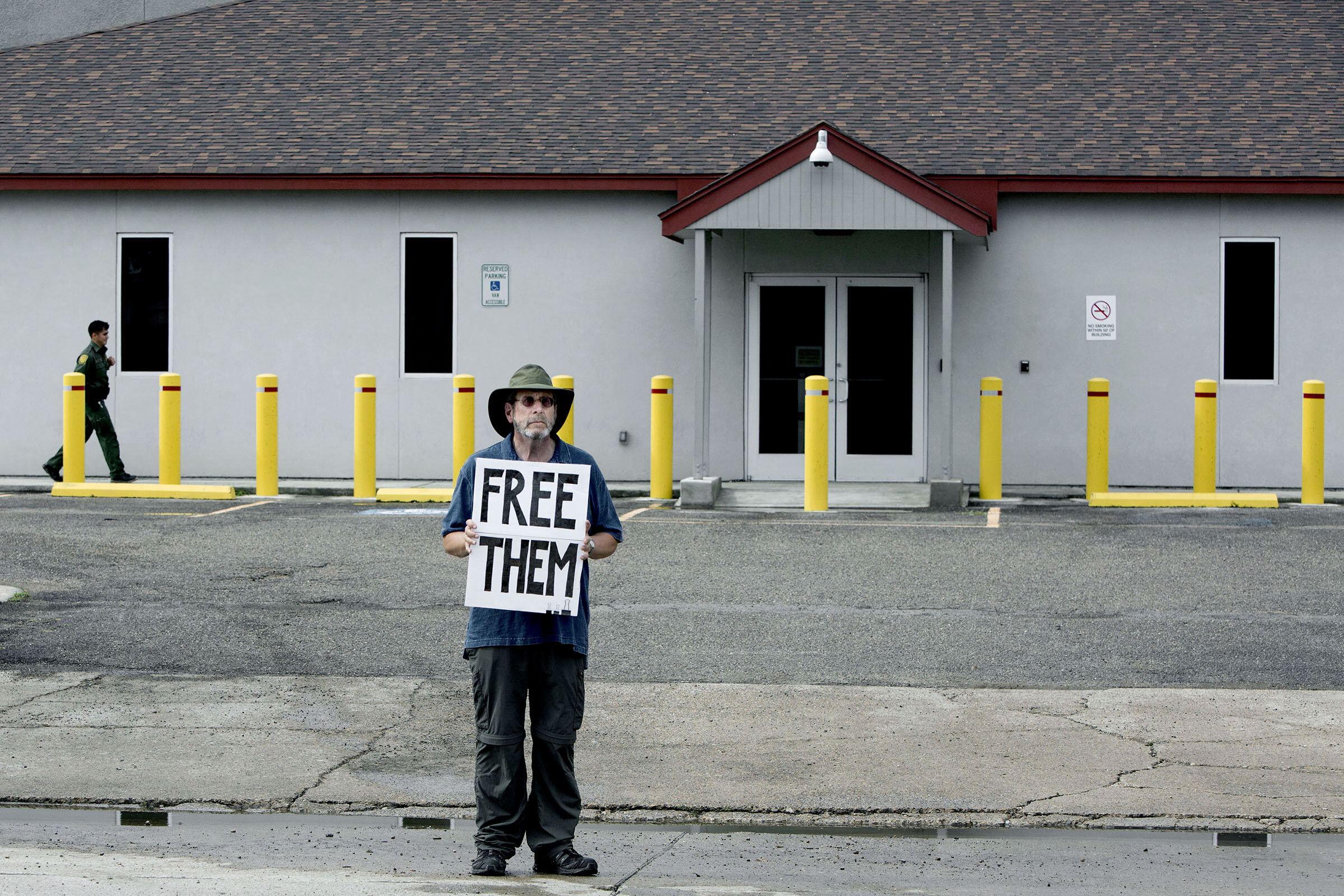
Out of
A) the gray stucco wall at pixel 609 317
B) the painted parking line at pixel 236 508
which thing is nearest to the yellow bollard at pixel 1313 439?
the gray stucco wall at pixel 609 317

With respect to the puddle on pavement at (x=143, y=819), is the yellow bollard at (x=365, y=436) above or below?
above

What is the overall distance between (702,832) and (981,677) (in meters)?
2.89

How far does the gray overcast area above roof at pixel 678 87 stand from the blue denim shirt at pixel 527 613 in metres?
12.6

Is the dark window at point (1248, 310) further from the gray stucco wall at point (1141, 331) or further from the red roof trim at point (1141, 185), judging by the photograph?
the red roof trim at point (1141, 185)

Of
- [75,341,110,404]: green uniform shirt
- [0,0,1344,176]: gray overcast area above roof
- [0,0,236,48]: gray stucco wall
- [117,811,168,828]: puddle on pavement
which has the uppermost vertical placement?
[0,0,236,48]: gray stucco wall

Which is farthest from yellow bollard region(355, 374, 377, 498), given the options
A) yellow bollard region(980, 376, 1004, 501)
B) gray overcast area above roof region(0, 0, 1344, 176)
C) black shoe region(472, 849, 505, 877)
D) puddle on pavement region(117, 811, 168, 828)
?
black shoe region(472, 849, 505, 877)

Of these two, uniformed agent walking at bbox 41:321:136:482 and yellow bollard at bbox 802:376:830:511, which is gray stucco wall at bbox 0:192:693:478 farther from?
yellow bollard at bbox 802:376:830:511

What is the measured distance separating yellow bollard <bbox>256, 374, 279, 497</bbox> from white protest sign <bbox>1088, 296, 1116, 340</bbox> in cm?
887

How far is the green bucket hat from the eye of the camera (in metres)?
5.74

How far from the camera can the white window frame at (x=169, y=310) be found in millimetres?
19281

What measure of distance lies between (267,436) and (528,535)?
11.7m

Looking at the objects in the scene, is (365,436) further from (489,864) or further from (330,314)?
(489,864)

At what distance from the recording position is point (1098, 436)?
16312 mm

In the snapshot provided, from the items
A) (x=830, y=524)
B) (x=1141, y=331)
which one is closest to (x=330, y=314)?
(x=830, y=524)
